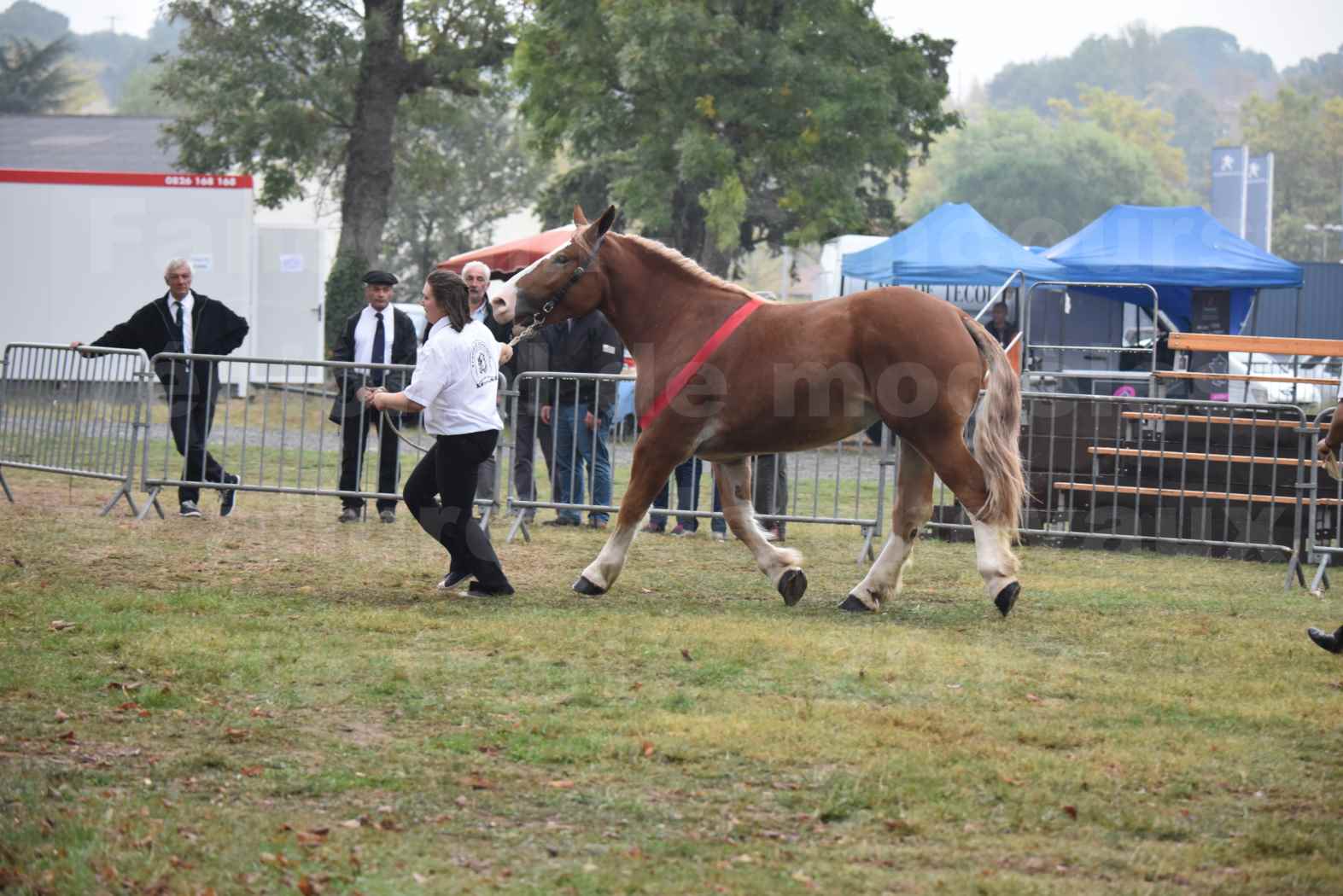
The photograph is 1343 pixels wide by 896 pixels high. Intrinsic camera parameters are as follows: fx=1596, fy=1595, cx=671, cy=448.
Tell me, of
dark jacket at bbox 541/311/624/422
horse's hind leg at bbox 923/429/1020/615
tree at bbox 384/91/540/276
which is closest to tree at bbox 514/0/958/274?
dark jacket at bbox 541/311/624/422

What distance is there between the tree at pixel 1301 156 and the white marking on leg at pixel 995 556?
90.4 metres

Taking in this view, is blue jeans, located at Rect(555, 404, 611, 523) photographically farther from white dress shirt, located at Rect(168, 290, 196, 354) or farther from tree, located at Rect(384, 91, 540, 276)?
tree, located at Rect(384, 91, 540, 276)

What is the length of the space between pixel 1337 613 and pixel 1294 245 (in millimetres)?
90110

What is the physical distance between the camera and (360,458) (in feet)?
40.1

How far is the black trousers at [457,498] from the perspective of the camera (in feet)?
28.9

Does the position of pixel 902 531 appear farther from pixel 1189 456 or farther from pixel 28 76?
pixel 28 76

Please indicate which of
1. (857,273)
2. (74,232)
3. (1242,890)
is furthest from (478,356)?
(74,232)

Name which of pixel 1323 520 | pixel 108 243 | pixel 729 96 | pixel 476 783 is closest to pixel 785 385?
pixel 476 783

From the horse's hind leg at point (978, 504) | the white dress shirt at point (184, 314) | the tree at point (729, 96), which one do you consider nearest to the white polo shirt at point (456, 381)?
the horse's hind leg at point (978, 504)

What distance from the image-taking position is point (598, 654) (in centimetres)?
720

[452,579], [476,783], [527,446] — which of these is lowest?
[476,783]

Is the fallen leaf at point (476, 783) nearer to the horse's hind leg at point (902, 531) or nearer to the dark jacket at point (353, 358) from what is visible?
the horse's hind leg at point (902, 531)

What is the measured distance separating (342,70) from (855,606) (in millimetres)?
21954

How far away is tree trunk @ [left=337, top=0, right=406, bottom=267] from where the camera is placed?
Answer: 2800 centimetres
